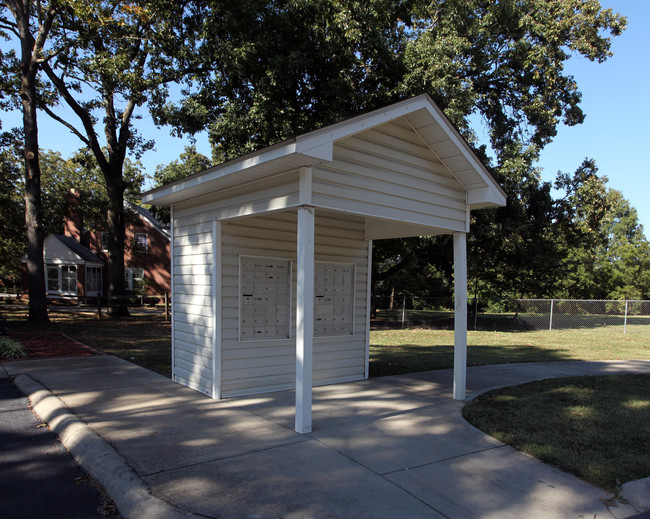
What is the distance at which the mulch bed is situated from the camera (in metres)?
9.59

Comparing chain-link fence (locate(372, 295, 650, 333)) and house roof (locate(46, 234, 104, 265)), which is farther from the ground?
house roof (locate(46, 234, 104, 265))

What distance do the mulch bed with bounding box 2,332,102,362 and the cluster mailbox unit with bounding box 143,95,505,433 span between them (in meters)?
3.82

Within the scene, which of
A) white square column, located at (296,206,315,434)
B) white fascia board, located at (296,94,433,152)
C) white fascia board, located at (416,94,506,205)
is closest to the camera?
white fascia board, located at (296,94,433,152)

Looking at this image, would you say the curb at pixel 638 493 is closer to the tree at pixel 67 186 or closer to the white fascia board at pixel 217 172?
the white fascia board at pixel 217 172

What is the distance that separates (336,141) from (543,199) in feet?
52.6

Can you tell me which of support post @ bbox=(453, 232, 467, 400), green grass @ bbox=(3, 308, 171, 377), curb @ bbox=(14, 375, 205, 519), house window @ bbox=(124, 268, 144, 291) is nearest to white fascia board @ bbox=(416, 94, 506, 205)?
support post @ bbox=(453, 232, 467, 400)

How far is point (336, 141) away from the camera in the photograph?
17.4 ft

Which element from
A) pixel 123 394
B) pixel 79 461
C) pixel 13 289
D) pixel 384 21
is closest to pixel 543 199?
pixel 384 21

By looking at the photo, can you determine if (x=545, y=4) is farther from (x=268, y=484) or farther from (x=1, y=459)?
(x=1, y=459)

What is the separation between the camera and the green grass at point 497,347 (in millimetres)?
10438

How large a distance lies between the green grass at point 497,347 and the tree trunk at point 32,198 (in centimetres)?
1213

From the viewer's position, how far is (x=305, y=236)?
502 centimetres

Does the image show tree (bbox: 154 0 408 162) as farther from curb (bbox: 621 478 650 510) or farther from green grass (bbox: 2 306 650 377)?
curb (bbox: 621 478 650 510)

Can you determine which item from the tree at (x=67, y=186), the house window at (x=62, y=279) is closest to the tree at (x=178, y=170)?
the tree at (x=67, y=186)
